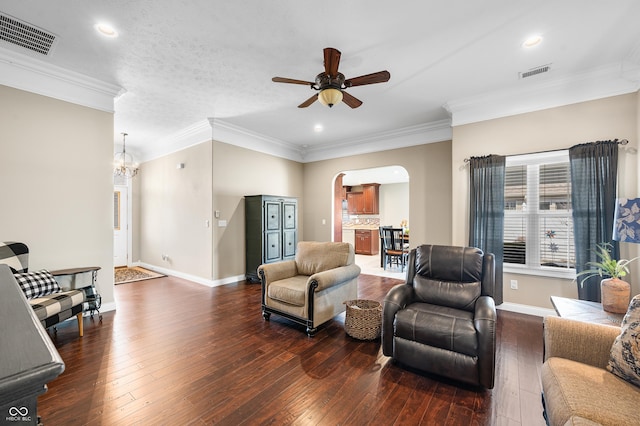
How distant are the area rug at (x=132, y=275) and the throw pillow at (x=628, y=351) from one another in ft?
21.2

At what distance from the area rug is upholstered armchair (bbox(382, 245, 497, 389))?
17.0ft

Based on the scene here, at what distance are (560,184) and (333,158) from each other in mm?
4172

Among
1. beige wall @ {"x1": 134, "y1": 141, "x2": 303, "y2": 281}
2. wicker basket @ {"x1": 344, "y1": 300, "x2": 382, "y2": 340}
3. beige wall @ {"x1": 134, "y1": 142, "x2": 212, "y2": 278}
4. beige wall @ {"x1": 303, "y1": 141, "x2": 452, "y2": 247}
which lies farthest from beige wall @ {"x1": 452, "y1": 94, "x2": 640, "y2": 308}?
beige wall @ {"x1": 134, "y1": 142, "x2": 212, "y2": 278}

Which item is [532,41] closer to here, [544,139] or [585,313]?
[544,139]

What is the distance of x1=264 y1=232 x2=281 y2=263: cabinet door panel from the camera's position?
5.34 metres

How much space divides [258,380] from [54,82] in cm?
402

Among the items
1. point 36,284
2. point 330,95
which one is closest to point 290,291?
point 330,95

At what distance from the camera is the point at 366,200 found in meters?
10.1

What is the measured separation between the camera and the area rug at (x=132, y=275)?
17.9ft

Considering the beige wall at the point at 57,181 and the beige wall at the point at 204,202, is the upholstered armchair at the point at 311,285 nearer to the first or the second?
the beige wall at the point at 204,202

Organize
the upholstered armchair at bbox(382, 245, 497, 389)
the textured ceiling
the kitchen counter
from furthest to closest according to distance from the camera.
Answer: the kitchen counter → the textured ceiling → the upholstered armchair at bbox(382, 245, 497, 389)

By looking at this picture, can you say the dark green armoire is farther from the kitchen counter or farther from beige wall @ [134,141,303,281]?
the kitchen counter

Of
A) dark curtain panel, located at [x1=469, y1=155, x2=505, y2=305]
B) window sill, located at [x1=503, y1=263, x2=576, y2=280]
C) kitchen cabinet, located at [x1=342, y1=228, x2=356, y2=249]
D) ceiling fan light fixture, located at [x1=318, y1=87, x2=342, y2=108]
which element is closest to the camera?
ceiling fan light fixture, located at [x1=318, y1=87, x2=342, y2=108]

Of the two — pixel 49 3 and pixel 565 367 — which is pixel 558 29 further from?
pixel 49 3
